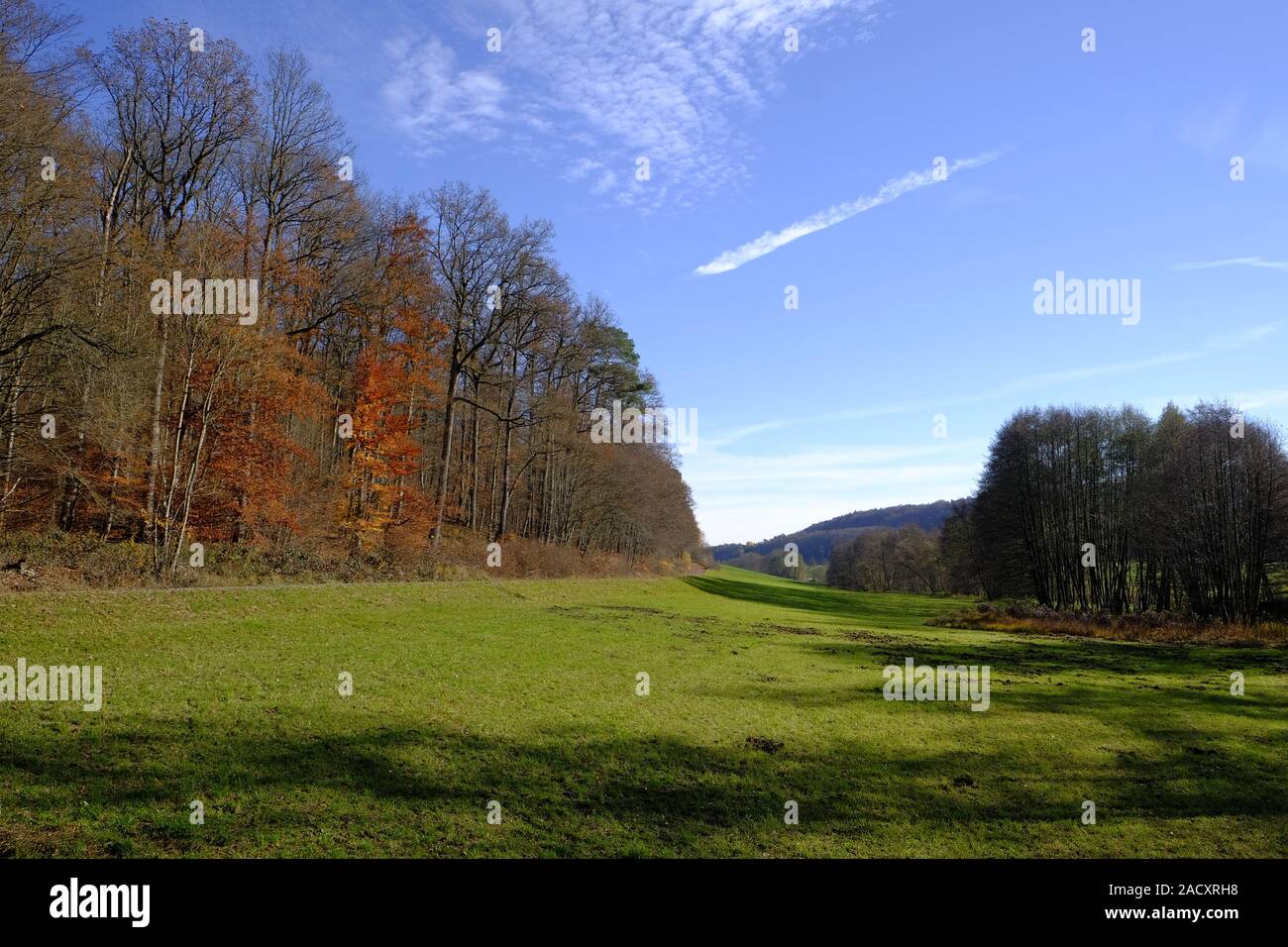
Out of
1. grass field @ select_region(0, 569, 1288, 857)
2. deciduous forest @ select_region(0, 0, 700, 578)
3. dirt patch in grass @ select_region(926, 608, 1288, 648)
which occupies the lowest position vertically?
dirt patch in grass @ select_region(926, 608, 1288, 648)

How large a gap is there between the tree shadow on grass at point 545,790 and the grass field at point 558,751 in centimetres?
4

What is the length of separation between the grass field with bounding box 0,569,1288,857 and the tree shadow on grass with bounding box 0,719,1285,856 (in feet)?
0.12

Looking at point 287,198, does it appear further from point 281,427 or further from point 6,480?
point 6,480

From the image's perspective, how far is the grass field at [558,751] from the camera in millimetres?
6387

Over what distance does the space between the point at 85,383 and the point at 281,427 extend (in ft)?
30.6

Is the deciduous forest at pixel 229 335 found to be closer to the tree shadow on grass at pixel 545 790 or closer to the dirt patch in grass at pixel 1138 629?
the tree shadow on grass at pixel 545 790

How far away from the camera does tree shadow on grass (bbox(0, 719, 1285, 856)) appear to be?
6.06 metres

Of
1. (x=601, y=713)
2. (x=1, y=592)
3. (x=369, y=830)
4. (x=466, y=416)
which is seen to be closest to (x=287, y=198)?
(x=466, y=416)

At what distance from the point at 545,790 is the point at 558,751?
1333 mm
